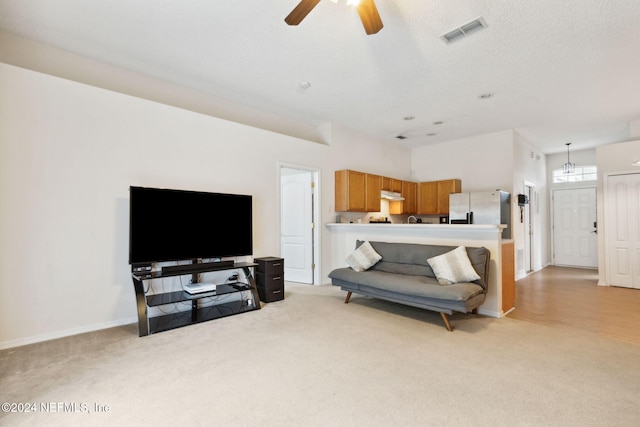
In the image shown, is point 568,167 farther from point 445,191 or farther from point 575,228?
point 445,191

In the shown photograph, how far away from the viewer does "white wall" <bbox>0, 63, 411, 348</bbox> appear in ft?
9.48

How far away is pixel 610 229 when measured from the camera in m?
5.64

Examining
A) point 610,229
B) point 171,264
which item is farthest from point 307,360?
point 610,229

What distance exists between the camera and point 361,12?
227cm

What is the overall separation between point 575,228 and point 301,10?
8.85 m

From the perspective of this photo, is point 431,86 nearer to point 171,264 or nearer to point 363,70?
point 363,70

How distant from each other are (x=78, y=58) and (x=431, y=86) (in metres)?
4.29

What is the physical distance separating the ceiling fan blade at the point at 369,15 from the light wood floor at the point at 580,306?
358 cm

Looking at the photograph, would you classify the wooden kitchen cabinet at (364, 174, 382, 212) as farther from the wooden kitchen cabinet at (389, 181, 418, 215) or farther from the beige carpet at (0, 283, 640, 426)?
the beige carpet at (0, 283, 640, 426)

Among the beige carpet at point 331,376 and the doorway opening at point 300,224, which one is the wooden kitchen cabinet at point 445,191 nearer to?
the doorway opening at point 300,224

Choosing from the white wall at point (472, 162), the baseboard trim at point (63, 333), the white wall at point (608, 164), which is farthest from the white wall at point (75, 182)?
the white wall at point (608, 164)

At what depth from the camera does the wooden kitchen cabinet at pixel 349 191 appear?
5676 millimetres

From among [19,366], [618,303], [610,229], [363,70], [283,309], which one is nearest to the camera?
[19,366]

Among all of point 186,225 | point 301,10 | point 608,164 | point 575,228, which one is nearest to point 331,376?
point 186,225
